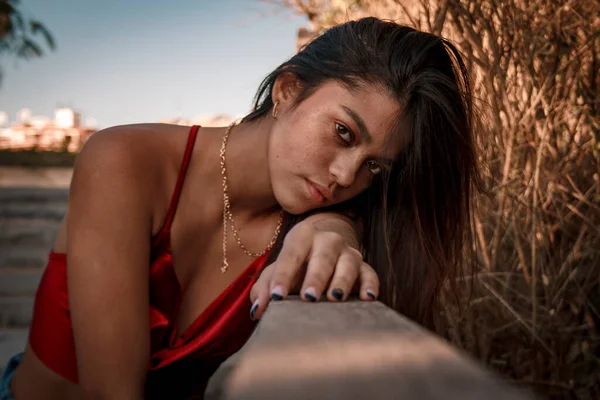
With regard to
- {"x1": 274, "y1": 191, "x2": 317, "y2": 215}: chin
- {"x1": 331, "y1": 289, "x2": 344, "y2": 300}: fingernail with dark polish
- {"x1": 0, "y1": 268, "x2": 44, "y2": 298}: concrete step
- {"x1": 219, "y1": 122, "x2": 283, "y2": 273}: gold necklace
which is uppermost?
{"x1": 331, "y1": 289, "x2": 344, "y2": 300}: fingernail with dark polish

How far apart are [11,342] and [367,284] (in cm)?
338

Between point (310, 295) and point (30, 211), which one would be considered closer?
point (310, 295)

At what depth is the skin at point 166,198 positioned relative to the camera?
1.34 metres

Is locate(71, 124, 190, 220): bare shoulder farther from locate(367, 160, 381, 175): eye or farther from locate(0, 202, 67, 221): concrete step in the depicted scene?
locate(0, 202, 67, 221): concrete step

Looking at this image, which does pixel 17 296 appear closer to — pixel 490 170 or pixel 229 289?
pixel 229 289

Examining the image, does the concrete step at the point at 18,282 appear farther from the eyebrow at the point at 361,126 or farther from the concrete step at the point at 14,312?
the eyebrow at the point at 361,126

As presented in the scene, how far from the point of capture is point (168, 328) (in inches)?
64.6

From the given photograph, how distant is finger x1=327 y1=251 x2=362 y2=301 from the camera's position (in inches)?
34.8

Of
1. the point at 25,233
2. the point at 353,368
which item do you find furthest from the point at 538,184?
the point at 25,233

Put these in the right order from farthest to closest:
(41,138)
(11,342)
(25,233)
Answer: (41,138), (25,233), (11,342)

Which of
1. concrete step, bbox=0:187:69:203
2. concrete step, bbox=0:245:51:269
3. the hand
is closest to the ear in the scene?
the hand

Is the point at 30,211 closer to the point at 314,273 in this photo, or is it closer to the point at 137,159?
the point at 137,159

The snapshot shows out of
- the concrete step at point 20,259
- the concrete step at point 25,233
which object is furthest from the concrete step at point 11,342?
the concrete step at point 25,233

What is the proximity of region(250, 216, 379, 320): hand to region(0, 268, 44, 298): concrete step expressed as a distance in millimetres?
3806
